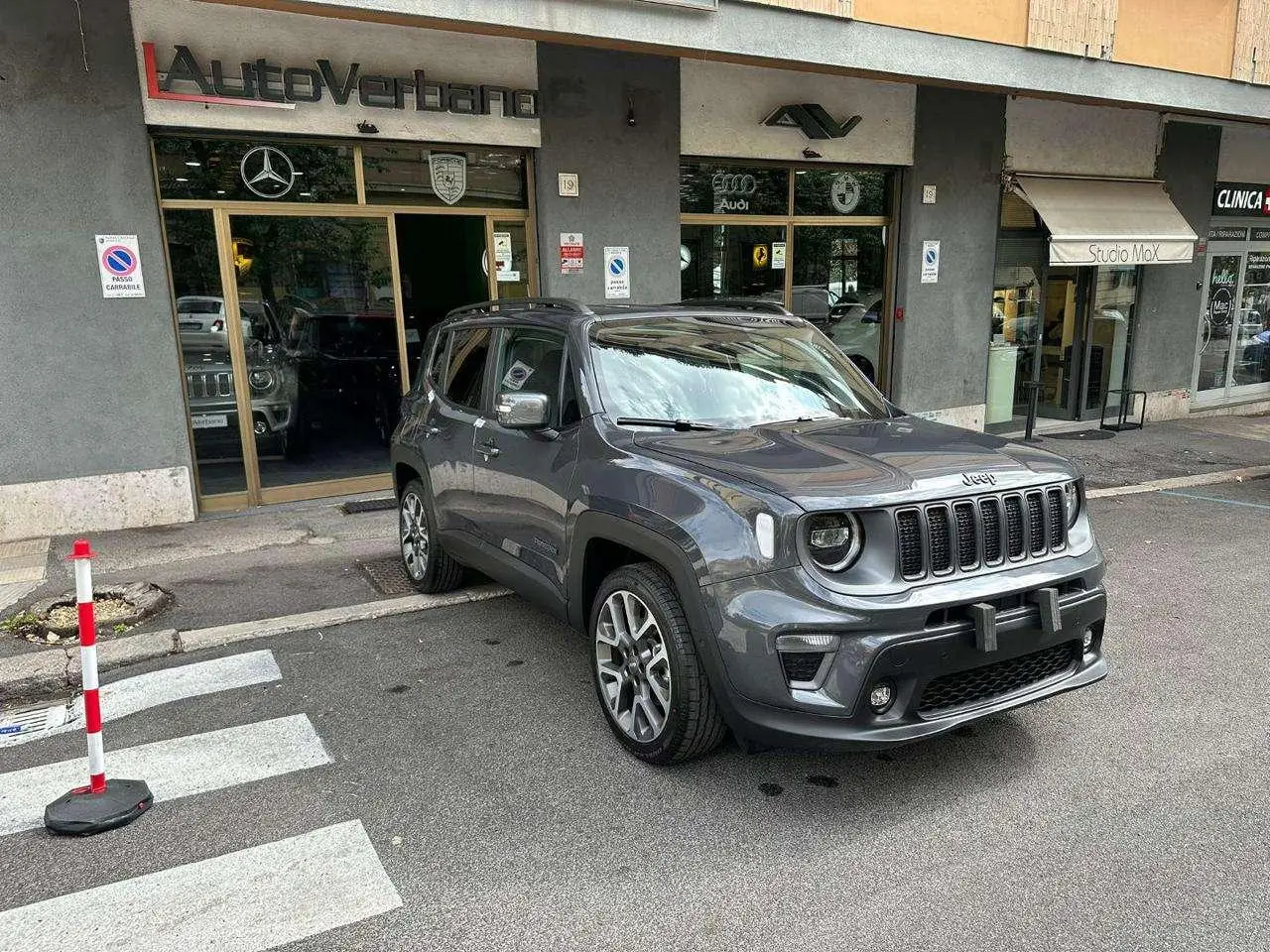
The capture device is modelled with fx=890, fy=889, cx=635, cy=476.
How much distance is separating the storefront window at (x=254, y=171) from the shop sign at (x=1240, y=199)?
488 inches

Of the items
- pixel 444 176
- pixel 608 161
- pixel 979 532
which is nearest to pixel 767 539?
pixel 979 532

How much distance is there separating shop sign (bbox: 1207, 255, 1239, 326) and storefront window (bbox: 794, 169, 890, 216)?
243 inches

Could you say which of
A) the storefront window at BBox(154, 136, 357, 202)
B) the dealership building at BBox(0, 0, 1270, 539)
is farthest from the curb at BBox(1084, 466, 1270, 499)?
the storefront window at BBox(154, 136, 357, 202)

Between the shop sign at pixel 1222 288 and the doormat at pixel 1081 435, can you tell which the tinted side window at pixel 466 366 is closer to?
the doormat at pixel 1081 435

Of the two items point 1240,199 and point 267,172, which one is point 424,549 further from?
point 1240,199

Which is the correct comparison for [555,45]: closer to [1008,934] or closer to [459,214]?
[459,214]

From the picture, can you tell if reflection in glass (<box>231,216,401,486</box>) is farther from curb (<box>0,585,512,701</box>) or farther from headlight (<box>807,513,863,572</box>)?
headlight (<box>807,513,863,572</box>)

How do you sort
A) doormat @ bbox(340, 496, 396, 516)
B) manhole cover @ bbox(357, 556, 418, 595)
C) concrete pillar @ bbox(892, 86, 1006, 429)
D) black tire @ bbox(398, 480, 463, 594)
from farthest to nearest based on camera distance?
concrete pillar @ bbox(892, 86, 1006, 429)
doormat @ bbox(340, 496, 396, 516)
manhole cover @ bbox(357, 556, 418, 595)
black tire @ bbox(398, 480, 463, 594)

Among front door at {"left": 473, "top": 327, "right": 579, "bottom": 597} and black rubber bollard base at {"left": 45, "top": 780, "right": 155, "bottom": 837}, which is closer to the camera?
black rubber bollard base at {"left": 45, "top": 780, "right": 155, "bottom": 837}

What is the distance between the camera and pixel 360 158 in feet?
26.8

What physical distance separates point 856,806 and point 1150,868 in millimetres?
975

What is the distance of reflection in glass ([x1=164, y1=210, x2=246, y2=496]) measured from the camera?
7641mm

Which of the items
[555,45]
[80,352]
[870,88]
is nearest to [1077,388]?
[870,88]

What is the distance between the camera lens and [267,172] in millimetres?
7832
